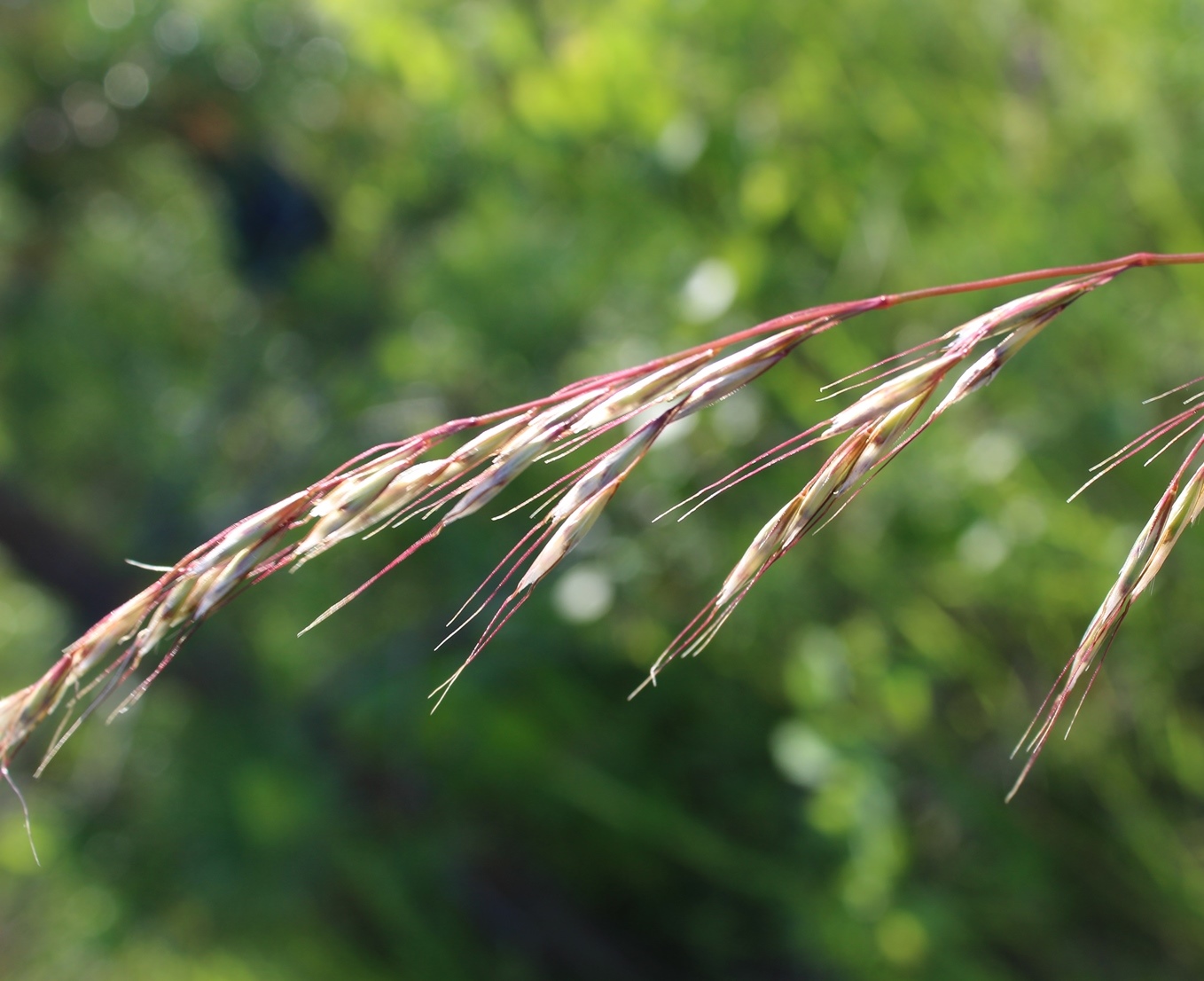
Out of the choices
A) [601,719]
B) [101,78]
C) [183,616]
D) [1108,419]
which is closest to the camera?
[183,616]

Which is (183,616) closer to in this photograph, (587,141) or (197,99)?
(587,141)

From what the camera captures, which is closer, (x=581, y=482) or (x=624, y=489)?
(x=581, y=482)

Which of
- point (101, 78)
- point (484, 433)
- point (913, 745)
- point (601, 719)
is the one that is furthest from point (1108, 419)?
point (101, 78)

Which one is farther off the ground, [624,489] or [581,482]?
[581,482]

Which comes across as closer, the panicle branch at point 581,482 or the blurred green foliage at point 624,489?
the panicle branch at point 581,482

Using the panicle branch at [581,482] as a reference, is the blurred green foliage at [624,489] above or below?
below

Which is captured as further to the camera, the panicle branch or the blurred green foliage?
the blurred green foliage

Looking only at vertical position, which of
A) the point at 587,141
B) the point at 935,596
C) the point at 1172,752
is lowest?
the point at 1172,752

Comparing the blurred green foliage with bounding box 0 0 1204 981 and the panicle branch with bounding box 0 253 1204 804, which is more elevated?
the panicle branch with bounding box 0 253 1204 804
